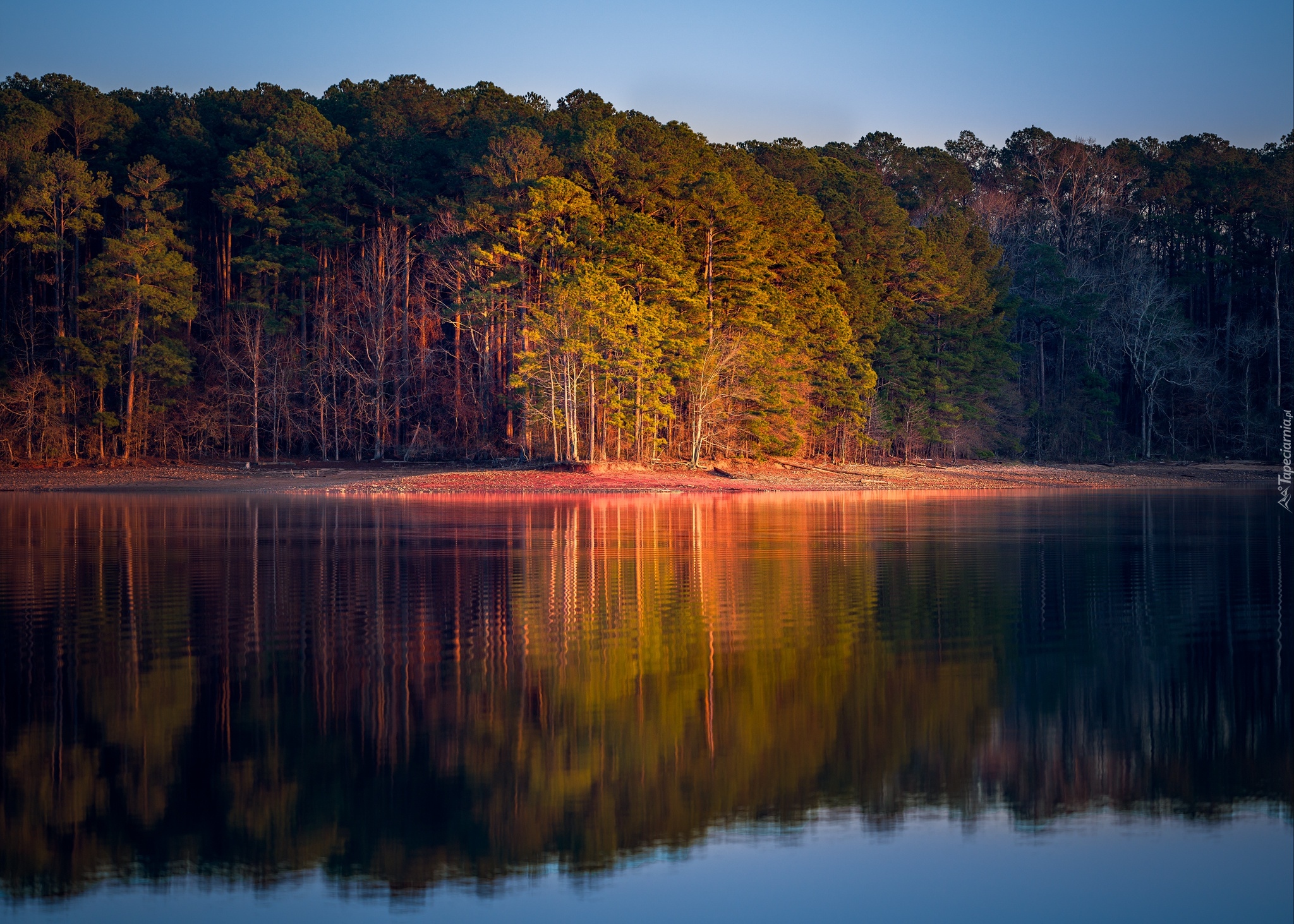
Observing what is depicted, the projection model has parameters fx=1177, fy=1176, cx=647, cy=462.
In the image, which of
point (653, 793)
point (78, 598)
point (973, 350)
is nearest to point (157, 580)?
point (78, 598)

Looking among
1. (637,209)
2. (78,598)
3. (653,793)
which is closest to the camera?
(653,793)

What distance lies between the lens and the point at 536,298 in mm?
54812

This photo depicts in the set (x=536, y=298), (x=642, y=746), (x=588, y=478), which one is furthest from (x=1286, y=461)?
(x=642, y=746)

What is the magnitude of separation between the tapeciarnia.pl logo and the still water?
3467 centimetres

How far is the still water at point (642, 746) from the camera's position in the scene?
6332 millimetres

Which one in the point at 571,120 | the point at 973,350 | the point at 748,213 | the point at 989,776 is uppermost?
the point at 571,120

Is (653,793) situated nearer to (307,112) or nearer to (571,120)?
(571,120)

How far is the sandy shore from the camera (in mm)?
44312

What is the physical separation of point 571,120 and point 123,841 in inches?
2172

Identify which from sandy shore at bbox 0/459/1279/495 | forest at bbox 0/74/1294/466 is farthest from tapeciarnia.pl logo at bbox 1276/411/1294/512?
forest at bbox 0/74/1294/466

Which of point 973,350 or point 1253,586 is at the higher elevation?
point 973,350

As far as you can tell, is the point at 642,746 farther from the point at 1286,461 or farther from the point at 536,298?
the point at 1286,461

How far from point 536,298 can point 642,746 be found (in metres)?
47.5

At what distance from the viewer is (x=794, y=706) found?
31.7 ft
